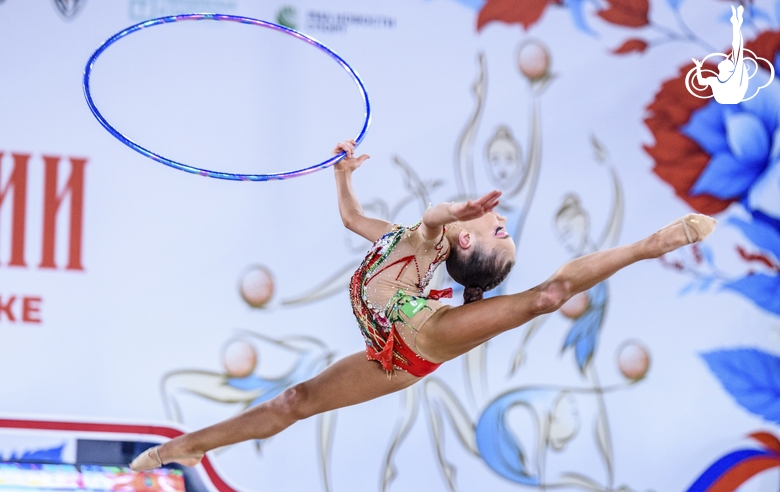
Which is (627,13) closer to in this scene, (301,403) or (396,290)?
(396,290)

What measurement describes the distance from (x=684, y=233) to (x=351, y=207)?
4.43ft

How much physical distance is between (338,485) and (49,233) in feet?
6.08

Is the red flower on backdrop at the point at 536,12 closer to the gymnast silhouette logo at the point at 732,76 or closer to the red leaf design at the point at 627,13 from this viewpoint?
the red leaf design at the point at 627,13

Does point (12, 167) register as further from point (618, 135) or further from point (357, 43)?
point (618, 135)

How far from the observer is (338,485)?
4.18 m

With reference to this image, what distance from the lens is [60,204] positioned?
13.1 feet

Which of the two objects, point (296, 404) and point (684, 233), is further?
point (296, 404)

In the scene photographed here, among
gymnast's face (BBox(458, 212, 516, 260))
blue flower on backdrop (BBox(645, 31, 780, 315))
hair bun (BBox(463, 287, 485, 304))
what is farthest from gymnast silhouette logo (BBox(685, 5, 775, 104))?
hair bun (BBox(463, 287, 485, 304))

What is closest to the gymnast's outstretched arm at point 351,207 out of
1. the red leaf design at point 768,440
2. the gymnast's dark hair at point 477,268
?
the gymnast's dark hair at point 477,268

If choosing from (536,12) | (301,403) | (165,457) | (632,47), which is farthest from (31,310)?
(632,47)

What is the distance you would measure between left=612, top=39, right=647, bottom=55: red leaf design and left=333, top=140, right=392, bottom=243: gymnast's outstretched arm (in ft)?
6.68

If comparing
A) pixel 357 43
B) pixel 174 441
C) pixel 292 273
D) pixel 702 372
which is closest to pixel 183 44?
pixel 357 43

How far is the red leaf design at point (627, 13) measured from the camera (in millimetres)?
4668

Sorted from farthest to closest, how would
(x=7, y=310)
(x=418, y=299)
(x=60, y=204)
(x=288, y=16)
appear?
1. (x=288, y=16)
2. (x=60, y=204)
3. (x=7, y=310)
4. (x=418, y=299)
